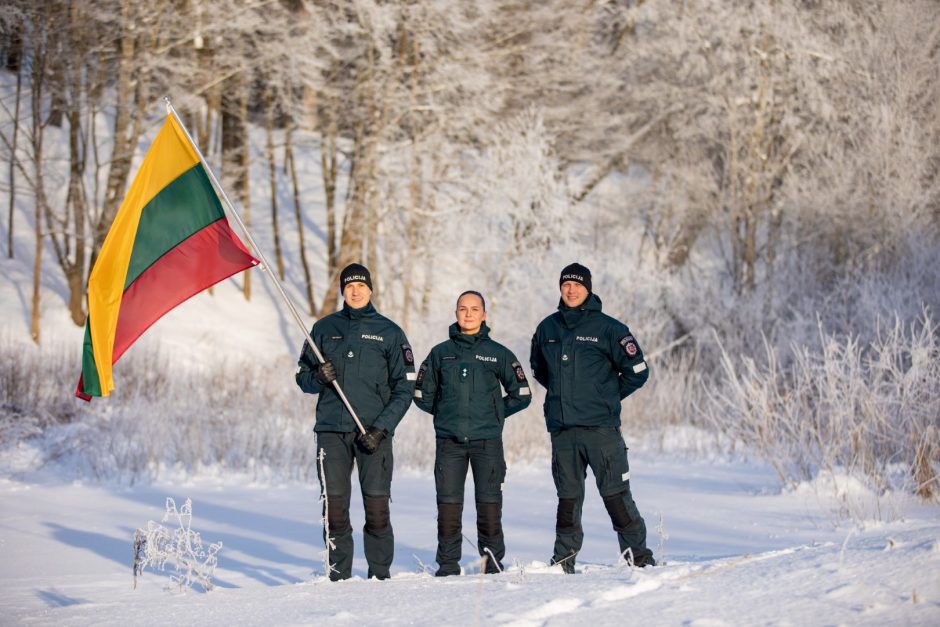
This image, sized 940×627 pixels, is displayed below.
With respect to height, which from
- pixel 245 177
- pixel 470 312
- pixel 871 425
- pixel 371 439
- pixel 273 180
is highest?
pixel 273 180

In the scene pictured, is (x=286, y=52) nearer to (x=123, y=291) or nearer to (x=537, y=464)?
(x=537, y=464)

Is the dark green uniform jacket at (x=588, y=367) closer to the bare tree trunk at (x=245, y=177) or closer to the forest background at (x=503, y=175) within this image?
the forest background at (x=503, y=175)

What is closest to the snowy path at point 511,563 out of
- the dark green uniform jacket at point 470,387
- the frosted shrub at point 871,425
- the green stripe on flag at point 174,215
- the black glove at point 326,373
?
the frosted shrub at point 871,425

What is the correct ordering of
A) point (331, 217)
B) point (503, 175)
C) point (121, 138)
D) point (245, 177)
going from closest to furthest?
point (121, 138)
point (503, 175)
point (245, 177)
point (331, 217)

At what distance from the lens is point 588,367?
589cm

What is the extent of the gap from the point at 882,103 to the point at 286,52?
12.4 meters

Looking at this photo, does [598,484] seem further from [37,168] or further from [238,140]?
[238,140]

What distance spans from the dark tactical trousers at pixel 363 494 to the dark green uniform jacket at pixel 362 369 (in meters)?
0.12

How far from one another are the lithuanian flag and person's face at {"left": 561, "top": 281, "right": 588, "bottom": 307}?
6.19 feet

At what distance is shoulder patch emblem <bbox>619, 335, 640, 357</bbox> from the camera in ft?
19.2

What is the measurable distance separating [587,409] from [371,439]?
1221mm

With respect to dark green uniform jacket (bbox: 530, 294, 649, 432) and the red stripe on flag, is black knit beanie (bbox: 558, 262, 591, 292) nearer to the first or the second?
dark green uniform jacket (bbox: 530, 294, 649, 432)

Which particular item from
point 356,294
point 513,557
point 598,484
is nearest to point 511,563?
point 513,557

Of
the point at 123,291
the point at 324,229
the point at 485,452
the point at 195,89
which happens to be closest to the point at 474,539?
the point at 485,452
